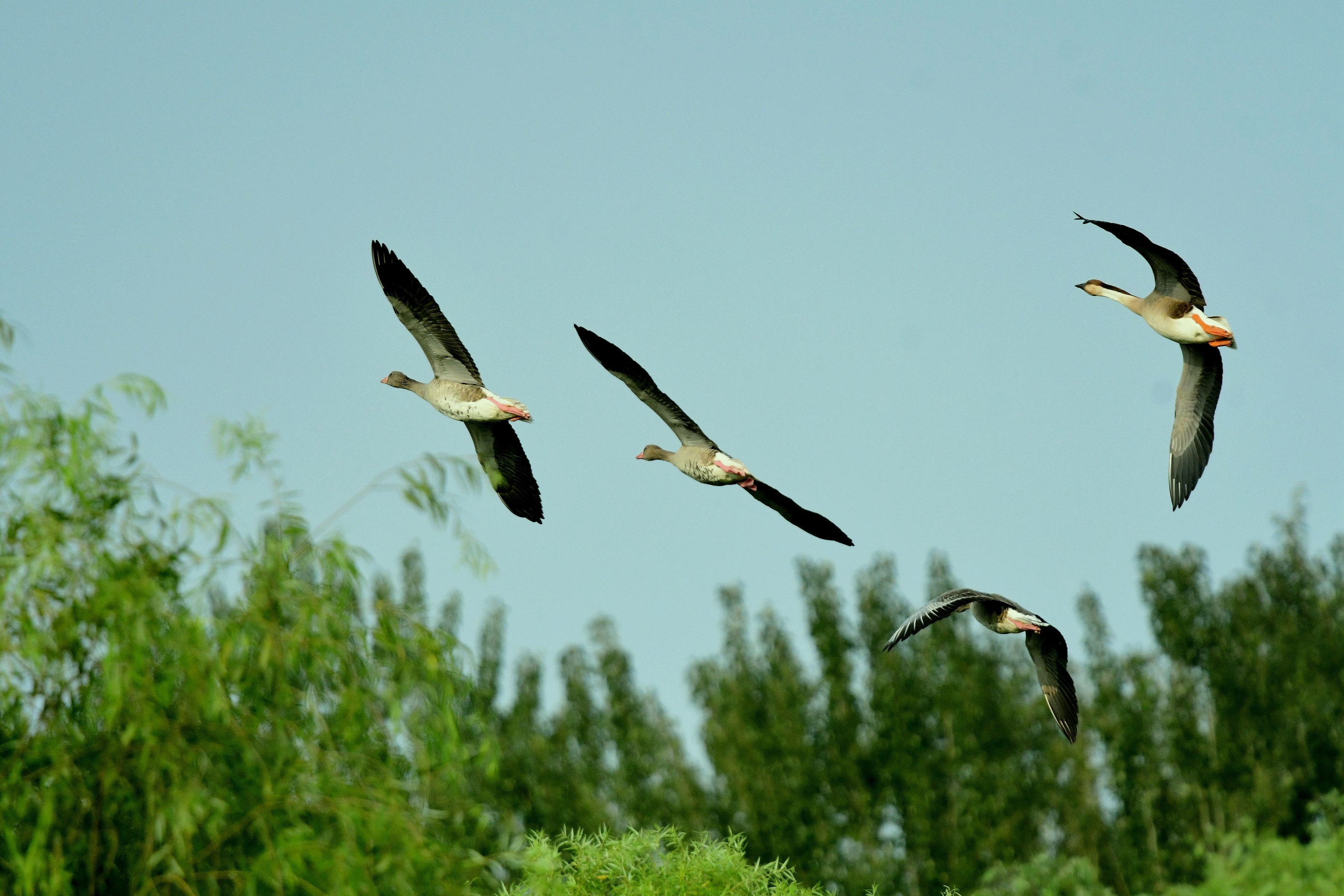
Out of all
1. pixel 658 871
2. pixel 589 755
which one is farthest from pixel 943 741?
pixel 658 871

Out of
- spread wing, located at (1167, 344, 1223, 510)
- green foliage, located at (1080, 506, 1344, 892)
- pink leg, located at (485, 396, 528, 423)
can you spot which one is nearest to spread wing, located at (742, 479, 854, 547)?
pink leg, located at (485, 396, 528, 423)

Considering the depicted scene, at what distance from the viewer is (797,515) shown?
42.6ft

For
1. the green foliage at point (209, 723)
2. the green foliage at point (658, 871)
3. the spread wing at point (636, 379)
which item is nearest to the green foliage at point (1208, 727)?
the green foliage at point (658, 871)

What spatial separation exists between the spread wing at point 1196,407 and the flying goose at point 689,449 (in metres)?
3.48

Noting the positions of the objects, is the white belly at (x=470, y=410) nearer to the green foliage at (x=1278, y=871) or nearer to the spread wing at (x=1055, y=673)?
the spread wing at (x=1055, y=673)

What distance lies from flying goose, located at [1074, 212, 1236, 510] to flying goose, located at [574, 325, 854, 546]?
132 inches

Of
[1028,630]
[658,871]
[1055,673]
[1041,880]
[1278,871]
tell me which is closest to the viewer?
[1028,630]

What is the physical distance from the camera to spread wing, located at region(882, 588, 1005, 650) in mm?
11047

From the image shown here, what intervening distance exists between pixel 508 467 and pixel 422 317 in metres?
1.96

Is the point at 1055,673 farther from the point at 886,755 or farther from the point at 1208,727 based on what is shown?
the point at 1208,727

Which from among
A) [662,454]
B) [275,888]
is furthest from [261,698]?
[662,454]

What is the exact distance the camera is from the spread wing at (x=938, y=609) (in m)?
11.0

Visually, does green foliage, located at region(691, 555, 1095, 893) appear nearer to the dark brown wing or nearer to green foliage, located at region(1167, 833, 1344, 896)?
green foliage, located at region(1167, 833, 1344, 896)

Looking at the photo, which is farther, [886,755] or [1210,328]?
[886,755]
